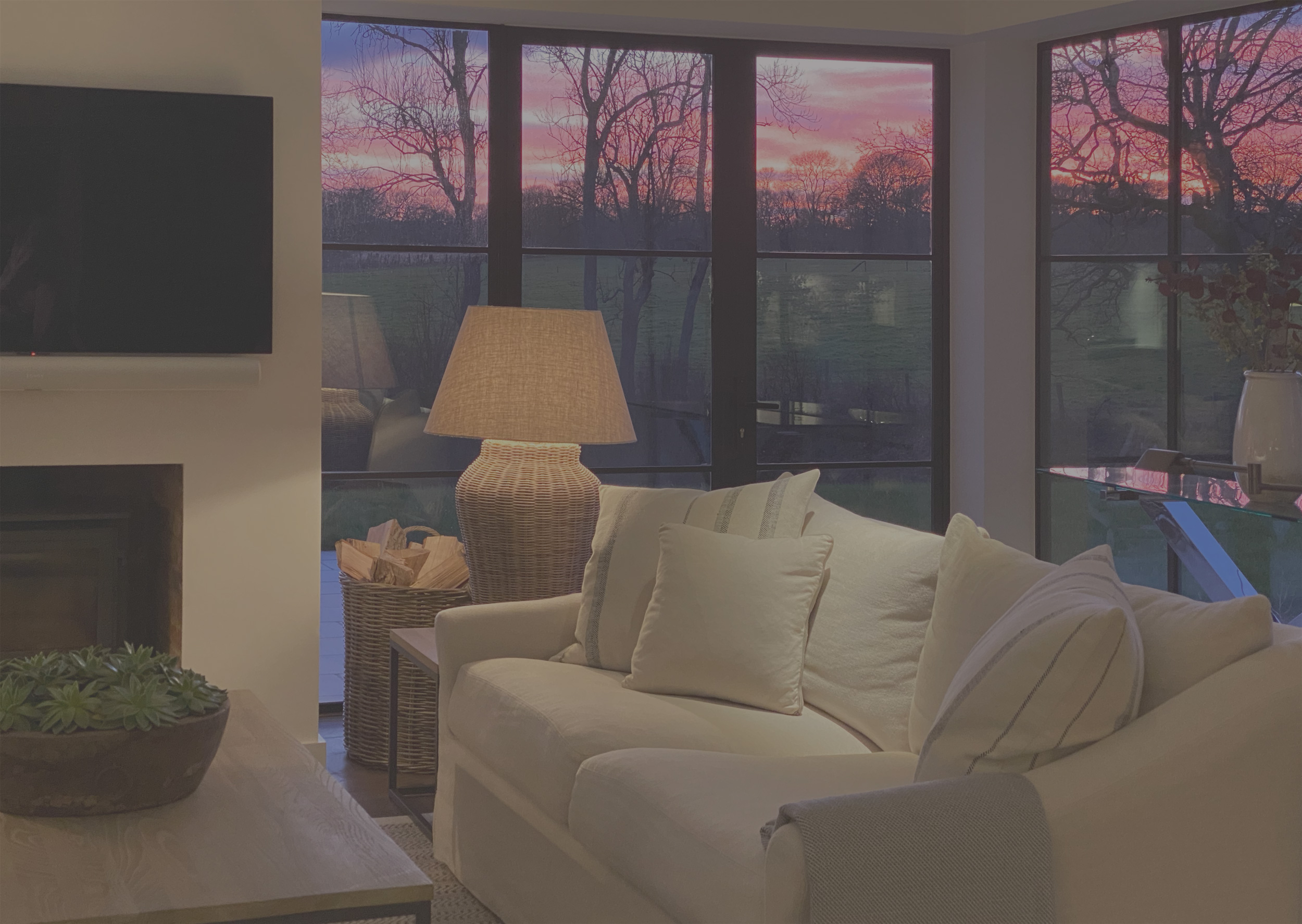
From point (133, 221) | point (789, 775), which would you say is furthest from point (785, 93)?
point (789, 775)

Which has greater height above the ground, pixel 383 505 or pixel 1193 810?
pixel 383 505

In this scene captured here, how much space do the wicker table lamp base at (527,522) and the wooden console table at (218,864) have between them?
1413 mm

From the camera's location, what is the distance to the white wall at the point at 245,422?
12.8ft

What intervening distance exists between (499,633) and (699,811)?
4.26ft

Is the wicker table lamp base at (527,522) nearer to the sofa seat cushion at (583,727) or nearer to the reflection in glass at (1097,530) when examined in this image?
the sofa seat cushion at (583,727)

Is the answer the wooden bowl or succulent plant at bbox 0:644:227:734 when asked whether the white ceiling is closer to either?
succulent plant at bbox 0:644:227:734

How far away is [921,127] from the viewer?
5.42 metres

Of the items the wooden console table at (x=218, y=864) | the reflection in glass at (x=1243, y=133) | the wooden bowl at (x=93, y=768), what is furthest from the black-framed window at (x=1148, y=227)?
the wooden bowl at (x=93, y=768)

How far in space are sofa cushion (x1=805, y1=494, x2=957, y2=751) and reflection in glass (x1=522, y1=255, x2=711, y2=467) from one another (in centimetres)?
223

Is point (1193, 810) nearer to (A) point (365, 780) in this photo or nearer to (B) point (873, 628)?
(B) point (873, 628)

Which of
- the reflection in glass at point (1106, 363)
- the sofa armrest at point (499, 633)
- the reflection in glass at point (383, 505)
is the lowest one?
the sofa armrest at point (499, 633)

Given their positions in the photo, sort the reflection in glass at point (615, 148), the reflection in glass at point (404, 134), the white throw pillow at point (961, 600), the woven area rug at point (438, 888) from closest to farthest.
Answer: the white throw pillow at point (961, 600)
the woven area rug at point (438, 888)
the reflection in glass at point (404, 134)
the reflection in glass at point (615, 148)

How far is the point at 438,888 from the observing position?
3174 mm

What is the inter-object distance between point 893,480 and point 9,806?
3.93 m
